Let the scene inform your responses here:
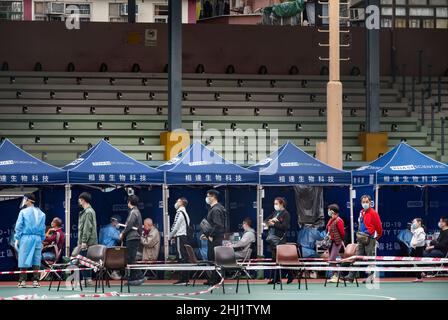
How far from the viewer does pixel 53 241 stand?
94.3ft

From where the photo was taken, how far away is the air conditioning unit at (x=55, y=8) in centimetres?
6444

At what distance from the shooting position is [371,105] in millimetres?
36750

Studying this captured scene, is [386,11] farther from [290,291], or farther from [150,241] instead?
[290,291]

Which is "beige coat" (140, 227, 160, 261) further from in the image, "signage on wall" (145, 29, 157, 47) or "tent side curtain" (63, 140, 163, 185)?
"signage on wall" (145, 29, 157, 47)

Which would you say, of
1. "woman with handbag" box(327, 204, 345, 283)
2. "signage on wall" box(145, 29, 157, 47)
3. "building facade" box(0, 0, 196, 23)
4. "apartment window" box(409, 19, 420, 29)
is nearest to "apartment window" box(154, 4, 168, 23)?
"building facade" box(0, 0, 196, 23)

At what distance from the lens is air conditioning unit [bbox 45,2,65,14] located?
6444cm

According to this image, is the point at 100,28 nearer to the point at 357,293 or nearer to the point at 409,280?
the point at 409,280

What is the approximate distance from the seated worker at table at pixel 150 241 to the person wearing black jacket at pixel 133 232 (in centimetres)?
145


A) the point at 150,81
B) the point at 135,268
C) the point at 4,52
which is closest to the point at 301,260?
the point at 135,268

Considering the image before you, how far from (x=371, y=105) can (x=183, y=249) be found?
10170 mm

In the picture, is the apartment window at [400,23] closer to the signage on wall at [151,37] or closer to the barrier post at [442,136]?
the barrier post at [442,136]

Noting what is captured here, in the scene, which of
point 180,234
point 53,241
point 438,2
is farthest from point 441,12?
point 53,241

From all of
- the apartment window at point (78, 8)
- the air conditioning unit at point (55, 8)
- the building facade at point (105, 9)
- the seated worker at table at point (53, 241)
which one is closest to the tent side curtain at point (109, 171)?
the seated worker at table at point (53, 241)

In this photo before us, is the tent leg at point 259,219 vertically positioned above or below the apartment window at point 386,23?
below
